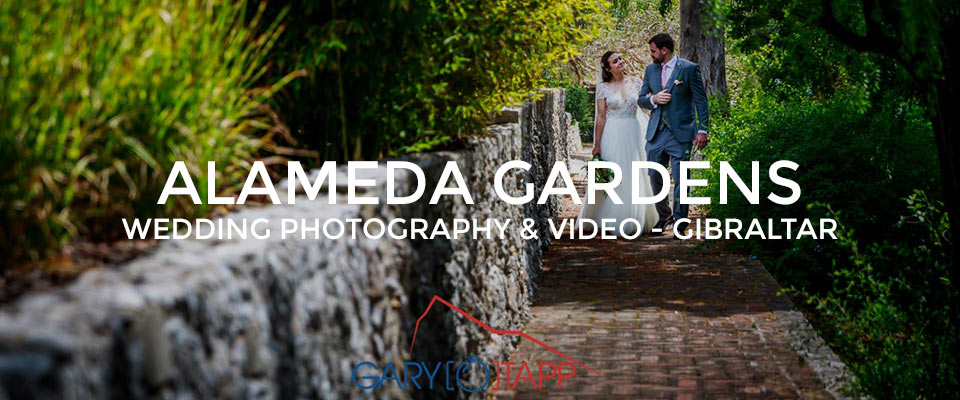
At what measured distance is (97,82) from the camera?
113 inches

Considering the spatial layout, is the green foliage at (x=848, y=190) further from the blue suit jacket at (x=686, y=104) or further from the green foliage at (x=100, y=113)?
the green foliage at (x=100, y=113)

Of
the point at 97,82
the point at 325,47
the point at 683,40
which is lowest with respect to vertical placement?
the point at 97,82

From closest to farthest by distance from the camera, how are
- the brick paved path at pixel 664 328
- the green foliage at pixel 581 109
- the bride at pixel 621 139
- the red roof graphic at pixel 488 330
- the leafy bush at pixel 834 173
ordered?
the red roof graphic at pixel 488 330
the brick paved path at pixel 664 328
the leafy bush at pixel 834 173
the bride at pixel 621 139
the green foliage at pixel 581 109

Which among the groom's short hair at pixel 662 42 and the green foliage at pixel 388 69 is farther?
the groom's short hair at pixel 662 42

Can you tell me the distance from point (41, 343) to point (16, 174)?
1.02 m

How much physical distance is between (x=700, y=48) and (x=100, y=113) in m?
14.7

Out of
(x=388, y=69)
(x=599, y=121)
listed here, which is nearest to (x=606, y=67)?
(x=599, y=121)

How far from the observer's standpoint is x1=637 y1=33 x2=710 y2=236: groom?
11219mm

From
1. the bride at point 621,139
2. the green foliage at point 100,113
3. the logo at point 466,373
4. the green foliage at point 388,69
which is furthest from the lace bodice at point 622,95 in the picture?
the green foliage at point 100,113

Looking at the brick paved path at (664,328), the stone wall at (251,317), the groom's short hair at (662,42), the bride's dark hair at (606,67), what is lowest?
the brick paved path at (664,328)

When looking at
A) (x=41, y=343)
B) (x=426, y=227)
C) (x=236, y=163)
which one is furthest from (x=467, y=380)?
(x=41, y=343)

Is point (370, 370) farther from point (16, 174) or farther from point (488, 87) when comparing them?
point (488, 87)

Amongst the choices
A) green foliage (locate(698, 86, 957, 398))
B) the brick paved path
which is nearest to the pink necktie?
green foliage (locate(698, 86, 957, 398))

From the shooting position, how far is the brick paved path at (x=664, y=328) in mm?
5805
